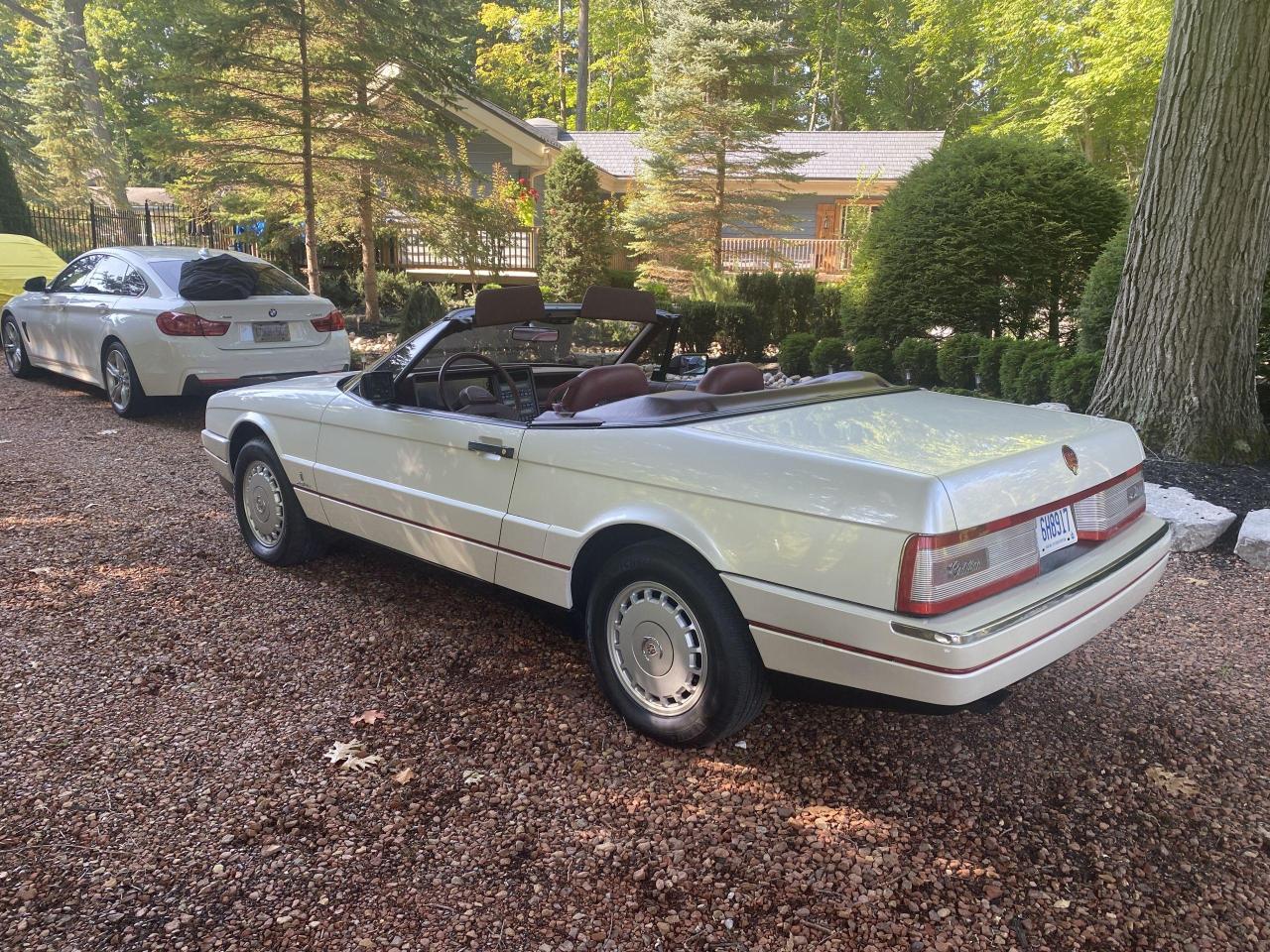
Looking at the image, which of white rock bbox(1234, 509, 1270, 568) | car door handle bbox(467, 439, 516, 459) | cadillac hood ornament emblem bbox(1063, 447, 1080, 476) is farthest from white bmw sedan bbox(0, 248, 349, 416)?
white rock bbox(1234, 509, 1270, 568)

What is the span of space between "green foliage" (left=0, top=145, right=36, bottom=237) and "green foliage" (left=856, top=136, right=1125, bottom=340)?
18.9 meters

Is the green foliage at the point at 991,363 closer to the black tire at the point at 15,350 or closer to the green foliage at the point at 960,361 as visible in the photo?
the green foliage at the point at 960,361

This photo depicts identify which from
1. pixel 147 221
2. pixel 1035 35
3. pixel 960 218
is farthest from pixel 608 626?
pixel 1035 35

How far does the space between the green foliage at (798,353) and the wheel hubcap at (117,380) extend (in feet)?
24.4

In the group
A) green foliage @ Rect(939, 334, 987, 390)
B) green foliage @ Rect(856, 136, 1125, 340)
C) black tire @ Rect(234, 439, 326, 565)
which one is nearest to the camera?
black tire @ Rect(234, 439, 326, 565)

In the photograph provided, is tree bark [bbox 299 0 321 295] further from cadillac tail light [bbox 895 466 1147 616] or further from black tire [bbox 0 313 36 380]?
cadillac tail light [bbox 895 466 1147 616]

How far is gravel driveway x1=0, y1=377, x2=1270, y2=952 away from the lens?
2.37 m

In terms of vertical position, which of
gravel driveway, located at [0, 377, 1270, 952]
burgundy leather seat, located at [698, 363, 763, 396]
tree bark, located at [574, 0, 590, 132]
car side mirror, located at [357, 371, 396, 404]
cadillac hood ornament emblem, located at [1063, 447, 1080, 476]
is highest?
tree bark, located at [574, 0, 590, 132]

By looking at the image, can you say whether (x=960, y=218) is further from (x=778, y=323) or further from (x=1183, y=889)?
(x=1183, y=889)

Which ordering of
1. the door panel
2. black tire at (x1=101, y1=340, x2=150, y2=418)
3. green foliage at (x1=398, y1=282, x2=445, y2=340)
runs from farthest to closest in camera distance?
1. green foliage at (x1=398, y1=282, x2=445, y2=340)
2. black tire at (x1=101, y1=340, x2=150, y2=418)
3. the door panel

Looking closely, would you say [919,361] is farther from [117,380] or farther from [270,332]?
[117,380]

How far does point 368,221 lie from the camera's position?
15.8m

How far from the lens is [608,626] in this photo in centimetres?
325

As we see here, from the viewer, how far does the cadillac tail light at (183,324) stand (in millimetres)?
7992
